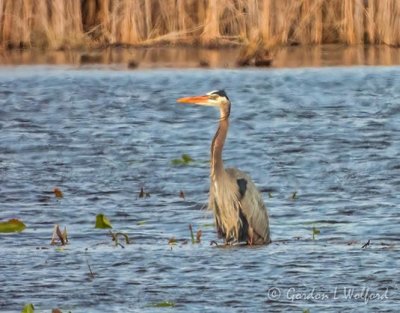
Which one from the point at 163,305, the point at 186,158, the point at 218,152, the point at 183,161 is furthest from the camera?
the point at 183,161

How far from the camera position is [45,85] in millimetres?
18688

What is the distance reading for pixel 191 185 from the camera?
36.1ft

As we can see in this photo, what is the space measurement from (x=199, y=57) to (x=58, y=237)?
40.8ft

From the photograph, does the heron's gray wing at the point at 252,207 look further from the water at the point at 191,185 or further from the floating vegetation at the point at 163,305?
the floating vegetation at the point at 163,305

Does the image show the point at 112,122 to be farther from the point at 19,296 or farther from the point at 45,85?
the point at 19,296

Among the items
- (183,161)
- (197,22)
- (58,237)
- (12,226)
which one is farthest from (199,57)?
(12,226)

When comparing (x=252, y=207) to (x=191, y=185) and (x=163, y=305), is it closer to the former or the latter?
(x=163, y=305)

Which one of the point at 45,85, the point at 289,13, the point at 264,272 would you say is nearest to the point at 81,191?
the point at 264,272

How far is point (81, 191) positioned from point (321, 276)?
12.6 feet

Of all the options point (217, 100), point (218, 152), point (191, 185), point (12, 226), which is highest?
point (217, 100)

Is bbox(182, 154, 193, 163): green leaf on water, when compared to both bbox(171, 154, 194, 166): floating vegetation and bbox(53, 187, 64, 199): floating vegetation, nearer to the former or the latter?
bbox(171, 154, 194, 166): floating vegetation

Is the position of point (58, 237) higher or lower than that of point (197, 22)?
lower

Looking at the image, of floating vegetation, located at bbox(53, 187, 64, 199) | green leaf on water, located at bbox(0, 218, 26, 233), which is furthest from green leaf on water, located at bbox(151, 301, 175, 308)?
floating vegetation, located at bbox(53, 187, 64, 199)

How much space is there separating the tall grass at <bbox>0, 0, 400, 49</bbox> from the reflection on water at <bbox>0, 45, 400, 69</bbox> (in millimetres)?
192
